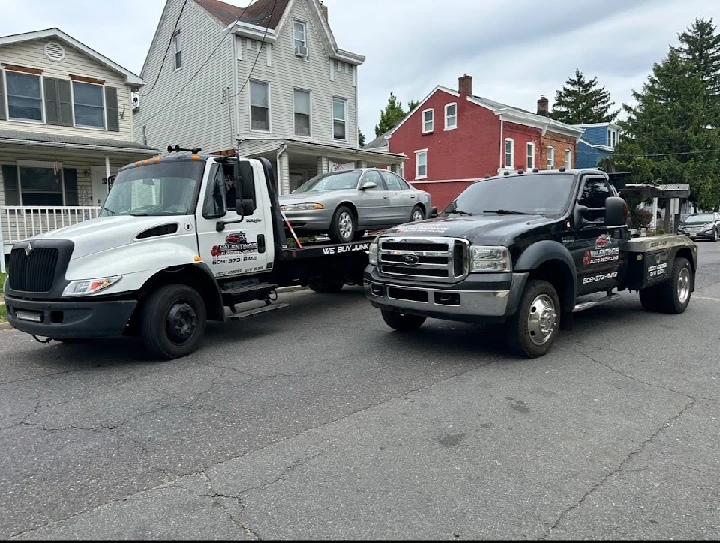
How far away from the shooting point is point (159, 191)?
21.9 feet

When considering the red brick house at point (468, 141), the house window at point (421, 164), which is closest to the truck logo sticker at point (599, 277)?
the red brick house at point (468, 141)

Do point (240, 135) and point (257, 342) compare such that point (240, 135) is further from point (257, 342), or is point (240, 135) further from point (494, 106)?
point (494, 106)

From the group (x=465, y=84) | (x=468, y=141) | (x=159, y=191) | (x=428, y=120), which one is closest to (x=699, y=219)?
(x=468, y=141)

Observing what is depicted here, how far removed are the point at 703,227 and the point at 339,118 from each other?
1869cm

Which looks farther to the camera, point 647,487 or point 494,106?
point 494,106

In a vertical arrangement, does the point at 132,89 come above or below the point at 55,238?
above

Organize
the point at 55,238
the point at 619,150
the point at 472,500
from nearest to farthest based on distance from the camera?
the point at 472,500, the point at 55,238, the point at 619,150

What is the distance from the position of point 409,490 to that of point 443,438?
79cm

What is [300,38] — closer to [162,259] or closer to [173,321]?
[162,259]

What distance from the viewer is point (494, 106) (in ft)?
105

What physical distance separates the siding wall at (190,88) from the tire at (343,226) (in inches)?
454

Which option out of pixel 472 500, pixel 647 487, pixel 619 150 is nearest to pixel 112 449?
pixel 472 500

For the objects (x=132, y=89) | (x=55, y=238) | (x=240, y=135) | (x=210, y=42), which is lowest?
(x=55, y=238)

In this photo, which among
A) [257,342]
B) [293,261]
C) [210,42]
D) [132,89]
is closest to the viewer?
[257,342]
